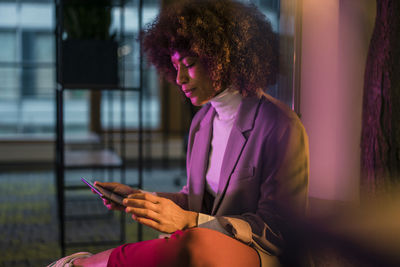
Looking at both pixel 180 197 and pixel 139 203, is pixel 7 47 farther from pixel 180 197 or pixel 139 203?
pixel 139 203

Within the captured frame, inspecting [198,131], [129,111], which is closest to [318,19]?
[198,131]

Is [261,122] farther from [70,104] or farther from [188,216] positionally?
[70,104]

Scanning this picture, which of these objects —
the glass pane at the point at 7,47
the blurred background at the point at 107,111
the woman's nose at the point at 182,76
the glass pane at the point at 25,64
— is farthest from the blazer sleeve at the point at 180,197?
the glass pane at the point at 7,47

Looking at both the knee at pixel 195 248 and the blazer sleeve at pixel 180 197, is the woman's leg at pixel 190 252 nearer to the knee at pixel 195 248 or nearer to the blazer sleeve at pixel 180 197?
the knee at pixel 195 248

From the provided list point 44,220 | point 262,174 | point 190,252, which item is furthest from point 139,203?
point 44,220

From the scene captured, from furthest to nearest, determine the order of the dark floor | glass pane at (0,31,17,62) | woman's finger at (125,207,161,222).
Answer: glass pane at (0,31,17,62)
the dark floor
woman's finger at (125,207,161,222)

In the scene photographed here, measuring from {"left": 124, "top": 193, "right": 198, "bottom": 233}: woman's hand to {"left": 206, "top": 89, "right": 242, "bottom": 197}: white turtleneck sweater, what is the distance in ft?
0.44

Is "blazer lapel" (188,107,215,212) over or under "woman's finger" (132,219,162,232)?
over

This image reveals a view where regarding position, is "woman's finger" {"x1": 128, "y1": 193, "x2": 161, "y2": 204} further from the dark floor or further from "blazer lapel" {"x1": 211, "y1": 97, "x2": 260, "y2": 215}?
the dark floor

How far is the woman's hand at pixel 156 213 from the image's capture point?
0.78 metres

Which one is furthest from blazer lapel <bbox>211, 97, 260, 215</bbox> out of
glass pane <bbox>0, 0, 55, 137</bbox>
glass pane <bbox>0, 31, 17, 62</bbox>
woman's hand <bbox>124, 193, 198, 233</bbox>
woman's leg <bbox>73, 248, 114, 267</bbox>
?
glass pane <bbox>0, 31, 17, 62</bbox>

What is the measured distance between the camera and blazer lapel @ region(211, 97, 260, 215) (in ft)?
2.88

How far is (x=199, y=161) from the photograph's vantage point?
37.9 inches

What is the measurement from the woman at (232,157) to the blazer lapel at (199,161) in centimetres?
5
